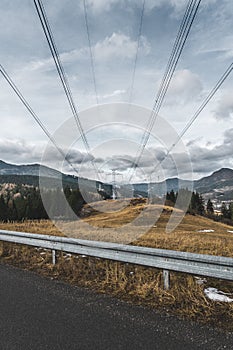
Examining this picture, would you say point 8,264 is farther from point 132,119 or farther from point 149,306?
point 132,119

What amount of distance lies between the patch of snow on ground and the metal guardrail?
435 mm

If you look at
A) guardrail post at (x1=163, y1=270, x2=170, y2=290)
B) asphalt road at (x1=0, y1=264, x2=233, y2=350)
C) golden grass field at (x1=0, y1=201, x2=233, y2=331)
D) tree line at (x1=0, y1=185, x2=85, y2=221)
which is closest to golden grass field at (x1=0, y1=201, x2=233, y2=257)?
golden grass field at (x1=0, y1=201, x2=233, y2=331)

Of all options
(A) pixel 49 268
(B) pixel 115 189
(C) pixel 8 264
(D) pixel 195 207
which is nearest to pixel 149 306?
(A) pixel 49 268

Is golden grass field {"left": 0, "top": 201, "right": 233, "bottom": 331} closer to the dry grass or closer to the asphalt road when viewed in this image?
the dry grass

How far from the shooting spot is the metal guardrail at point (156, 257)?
4.55m

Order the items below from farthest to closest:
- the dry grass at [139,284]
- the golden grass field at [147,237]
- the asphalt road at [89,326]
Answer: the golden grass field at [147,237] < the dry grass at [139,284] < the asphalt road at [89,326]

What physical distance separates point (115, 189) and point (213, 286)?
87.0 ft

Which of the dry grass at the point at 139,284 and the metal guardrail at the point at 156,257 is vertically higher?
the metal guardrail at the point at 156,257

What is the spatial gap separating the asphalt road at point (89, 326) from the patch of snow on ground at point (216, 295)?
0.92 m

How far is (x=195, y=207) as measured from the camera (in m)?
88.4

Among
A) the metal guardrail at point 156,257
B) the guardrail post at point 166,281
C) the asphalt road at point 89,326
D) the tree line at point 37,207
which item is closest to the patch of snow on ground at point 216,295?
the metal guardrail at point 156,257

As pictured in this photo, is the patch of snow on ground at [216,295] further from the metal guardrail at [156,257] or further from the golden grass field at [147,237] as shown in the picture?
the golden grass field at [147,237]

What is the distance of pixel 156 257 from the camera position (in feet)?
17.4

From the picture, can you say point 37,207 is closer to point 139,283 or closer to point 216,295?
point 139,283
